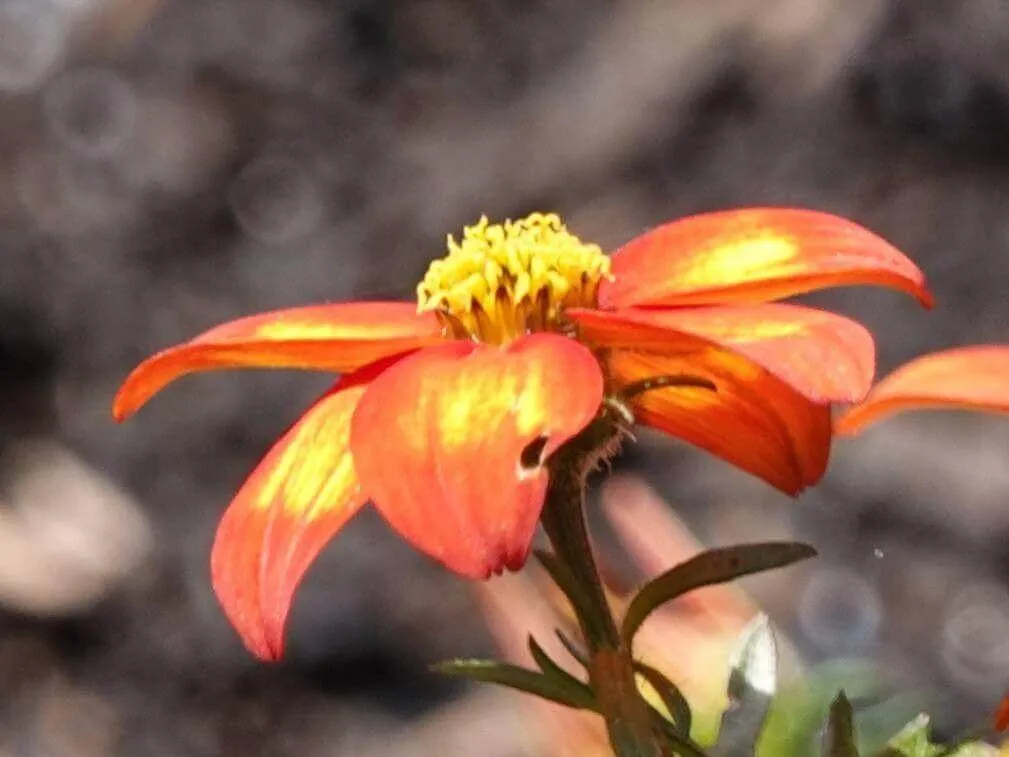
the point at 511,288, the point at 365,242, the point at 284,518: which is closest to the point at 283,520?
the point at 284,518

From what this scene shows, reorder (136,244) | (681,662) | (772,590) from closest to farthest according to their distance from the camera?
1. (681,662)
2. (772,590)
3. (136,244)

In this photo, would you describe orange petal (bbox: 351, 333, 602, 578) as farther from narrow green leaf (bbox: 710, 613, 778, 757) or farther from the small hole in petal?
narrow green leaf (bbox: 710, 613, 778, 757)

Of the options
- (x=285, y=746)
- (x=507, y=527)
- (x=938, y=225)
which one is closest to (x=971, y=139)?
(x=938, y=225)

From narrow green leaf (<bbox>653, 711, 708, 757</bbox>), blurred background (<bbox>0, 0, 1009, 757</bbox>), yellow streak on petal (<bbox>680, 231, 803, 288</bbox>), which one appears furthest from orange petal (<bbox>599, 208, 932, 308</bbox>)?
blurred background (<bbox>0, 0, 1009, 757</bbox>)

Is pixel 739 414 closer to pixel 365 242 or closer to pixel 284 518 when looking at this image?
pixel 284 518

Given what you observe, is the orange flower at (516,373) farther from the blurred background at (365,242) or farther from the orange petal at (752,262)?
the blurred background at (365,242)

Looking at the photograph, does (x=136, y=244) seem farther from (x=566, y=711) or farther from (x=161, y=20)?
(x=566, y=711)

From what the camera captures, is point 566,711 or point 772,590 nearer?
point 566,711
